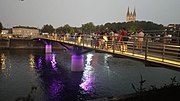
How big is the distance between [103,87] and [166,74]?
1335 centimetres

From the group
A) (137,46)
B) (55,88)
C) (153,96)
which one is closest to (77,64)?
(55,88)

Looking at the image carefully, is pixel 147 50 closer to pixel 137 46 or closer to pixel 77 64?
pixel 137 46

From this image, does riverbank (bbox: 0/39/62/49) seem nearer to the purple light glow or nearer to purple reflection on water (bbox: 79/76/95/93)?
the purple light glow

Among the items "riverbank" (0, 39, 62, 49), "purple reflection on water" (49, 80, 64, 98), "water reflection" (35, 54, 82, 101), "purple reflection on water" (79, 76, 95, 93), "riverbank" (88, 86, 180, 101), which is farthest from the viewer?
"riverbank" (0, 39, 62, 49)

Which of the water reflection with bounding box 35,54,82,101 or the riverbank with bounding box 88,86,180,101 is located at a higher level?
the riverbank with bounding box 88,86,180,101

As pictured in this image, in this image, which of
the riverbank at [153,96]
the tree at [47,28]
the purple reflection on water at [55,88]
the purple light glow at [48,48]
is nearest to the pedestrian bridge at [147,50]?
the riverbank at [153,96]

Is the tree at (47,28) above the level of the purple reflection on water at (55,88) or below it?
above

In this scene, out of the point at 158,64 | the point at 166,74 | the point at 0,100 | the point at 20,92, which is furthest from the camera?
the point at 166,74

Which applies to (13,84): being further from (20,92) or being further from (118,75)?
(118,75)

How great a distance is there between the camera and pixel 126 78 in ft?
110

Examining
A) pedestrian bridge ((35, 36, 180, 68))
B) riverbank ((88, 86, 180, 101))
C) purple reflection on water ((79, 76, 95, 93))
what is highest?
pedestrian bridge ((35, 36, 180, 68))

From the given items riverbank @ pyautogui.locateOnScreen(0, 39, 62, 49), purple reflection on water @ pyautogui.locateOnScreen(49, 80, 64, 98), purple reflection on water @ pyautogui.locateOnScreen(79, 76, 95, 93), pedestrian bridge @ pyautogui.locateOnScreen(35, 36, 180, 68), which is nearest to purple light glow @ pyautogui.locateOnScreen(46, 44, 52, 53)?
riverbank @ pyautogui.locateOnScreen(0, 39, 62, 49)

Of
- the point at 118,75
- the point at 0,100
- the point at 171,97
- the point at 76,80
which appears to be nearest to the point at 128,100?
the point at 171,97

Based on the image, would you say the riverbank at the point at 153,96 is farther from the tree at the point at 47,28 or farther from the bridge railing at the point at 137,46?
the tree at the point at 47,28
